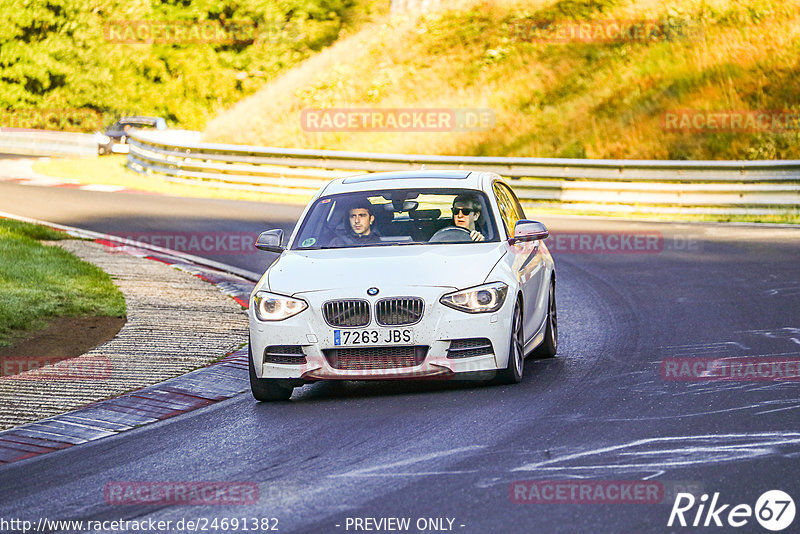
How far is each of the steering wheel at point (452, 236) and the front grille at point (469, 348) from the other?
1267 millimetres

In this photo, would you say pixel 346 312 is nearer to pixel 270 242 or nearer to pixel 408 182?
pixel 270 242

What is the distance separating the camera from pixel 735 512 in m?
5.89

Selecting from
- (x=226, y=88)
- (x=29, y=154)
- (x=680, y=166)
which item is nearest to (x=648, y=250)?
(x=680, y=166)

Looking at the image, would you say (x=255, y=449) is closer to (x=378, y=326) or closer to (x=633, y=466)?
(x=378, y=326)

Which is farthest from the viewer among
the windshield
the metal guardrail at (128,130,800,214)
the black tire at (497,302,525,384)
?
the metal guardrail at (128,130,800,214)

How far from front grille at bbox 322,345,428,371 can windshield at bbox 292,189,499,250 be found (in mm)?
1298

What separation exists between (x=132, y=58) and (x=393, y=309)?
55960 mm

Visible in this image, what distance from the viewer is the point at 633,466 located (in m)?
6.81

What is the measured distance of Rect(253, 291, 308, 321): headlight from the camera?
30.2 ft

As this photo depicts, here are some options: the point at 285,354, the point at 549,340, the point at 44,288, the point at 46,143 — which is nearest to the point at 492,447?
the point at 285,354

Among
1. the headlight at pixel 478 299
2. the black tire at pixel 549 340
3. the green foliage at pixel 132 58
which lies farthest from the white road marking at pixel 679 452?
the green foliage at pixel 132 58

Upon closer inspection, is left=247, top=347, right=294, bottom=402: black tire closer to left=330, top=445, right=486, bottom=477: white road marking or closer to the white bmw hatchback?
the white bmw hatchback

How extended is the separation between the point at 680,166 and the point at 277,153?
10.0 metres

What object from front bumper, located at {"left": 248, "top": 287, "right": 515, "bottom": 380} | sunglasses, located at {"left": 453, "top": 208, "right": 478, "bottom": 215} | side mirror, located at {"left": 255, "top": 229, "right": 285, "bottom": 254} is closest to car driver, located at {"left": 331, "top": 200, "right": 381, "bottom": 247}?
side mirror, located at {"left": 255, "top": 229, "right": 285, "bottom": 254}
